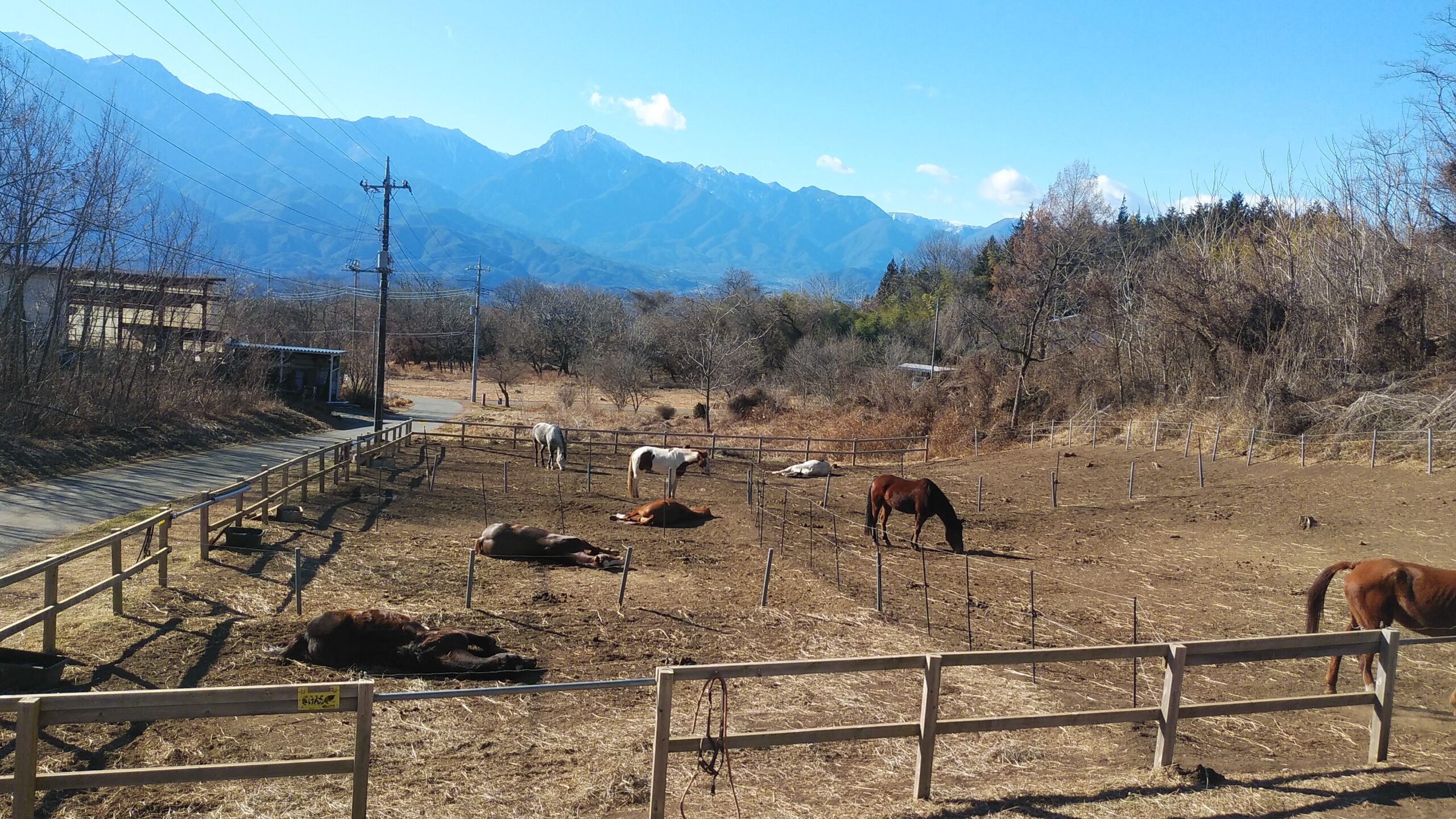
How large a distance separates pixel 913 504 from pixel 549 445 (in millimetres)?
12991

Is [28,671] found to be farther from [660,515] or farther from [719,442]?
[719,442]

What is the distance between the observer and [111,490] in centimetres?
1675

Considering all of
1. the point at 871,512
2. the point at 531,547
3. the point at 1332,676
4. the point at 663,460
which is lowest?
the point at 531,547

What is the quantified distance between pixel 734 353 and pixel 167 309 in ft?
80.9

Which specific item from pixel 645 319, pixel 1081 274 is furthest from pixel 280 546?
pixel 645 319

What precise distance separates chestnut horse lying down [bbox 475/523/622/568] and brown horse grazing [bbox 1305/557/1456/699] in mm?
8540

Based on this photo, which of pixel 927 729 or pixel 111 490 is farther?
pixel 111 490

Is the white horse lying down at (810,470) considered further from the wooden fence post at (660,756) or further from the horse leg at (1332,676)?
the wooden fence post at (660,756)

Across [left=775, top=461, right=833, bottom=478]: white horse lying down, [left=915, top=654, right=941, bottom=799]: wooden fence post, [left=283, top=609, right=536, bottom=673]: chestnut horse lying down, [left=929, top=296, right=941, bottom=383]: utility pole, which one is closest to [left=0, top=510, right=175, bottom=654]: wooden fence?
[left=283, top=609, right=536, bottom=673]: chestnut horse lying down

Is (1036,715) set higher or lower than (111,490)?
higher

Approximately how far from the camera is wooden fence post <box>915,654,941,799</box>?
505 cm

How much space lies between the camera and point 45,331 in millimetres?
22703

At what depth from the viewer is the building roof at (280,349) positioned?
34.6 meters

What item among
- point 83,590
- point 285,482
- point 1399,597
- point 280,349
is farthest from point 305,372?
point 1399,597
